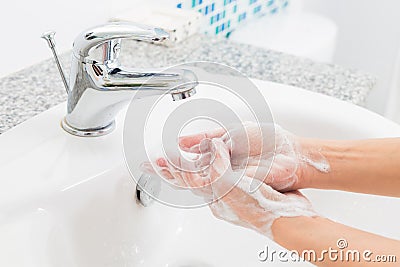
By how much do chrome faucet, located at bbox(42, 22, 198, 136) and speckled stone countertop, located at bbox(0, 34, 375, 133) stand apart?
0.43 ft

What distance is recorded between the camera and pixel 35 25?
2.82 ft

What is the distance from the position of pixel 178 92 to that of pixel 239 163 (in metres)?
0.11

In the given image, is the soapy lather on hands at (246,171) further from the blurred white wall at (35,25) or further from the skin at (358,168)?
the blurred white wall at (35,25)

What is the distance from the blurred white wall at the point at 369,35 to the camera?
6.43 ft

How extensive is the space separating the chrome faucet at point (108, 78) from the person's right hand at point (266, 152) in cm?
8

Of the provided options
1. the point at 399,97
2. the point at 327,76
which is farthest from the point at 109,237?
the point at 399,97

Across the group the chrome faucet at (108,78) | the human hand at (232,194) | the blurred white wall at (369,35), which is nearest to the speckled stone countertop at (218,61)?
the chrome faucet at (108,78)

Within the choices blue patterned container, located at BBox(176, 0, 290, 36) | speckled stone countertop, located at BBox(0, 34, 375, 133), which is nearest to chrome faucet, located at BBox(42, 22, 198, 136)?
speckled stone countertop, located at BBox(0, 34, 375, 133)

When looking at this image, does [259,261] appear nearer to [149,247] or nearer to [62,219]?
[149,247]

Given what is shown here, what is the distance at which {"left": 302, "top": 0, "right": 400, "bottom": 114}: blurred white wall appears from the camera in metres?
1.96

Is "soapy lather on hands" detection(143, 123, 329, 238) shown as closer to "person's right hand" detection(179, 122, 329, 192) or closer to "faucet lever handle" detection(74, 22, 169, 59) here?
"person's right hand" detection(179, 122, 329, 192)

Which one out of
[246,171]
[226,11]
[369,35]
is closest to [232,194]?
[246,171]

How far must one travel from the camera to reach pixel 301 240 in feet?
2.04

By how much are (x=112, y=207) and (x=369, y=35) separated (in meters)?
1.50
